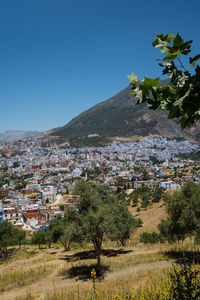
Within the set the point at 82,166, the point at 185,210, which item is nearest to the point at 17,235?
the point at 185,210

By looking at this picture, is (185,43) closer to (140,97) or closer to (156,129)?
(140,97)

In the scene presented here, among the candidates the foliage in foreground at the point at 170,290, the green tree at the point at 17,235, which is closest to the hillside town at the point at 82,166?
the green tree at the point at 17,235

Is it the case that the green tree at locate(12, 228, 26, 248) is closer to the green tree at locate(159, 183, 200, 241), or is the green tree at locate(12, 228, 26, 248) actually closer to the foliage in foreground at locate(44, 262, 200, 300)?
the green tree at locate(159, 183, 200, 241)

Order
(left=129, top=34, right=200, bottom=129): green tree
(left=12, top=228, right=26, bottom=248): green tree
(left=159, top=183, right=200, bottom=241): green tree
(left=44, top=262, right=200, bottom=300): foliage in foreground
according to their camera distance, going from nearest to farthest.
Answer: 1. (left=129, top=34, right=200, bottom=129): green tree
2. (left=44, top=262, right=200, bottom=300): foliage in foreground
3. (left=159, top=183, right=200, bottom=241): green tree
4. (left=12, top=228, right=26, bottom=248): green tree

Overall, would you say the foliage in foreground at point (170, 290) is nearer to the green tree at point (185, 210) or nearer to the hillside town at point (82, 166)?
the green tree at point (185, 210)

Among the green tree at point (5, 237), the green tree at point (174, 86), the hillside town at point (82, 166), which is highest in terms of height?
the green tree at point (174, 86)

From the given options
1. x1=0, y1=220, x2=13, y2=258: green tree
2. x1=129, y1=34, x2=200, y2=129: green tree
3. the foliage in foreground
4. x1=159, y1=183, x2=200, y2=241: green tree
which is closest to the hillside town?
x1=0, y1=220, x2=13, y2=258: green tree

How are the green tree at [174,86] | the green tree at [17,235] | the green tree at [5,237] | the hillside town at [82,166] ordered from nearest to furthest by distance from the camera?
the green tree at [174,86], the green tree at [5,237], the green tree at [17,235], the hillside town at [82,166]

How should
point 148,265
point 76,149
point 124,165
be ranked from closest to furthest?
point 148,265
point 124,165
point 76,149

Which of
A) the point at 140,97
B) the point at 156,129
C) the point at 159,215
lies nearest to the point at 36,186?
the point at 159,215
